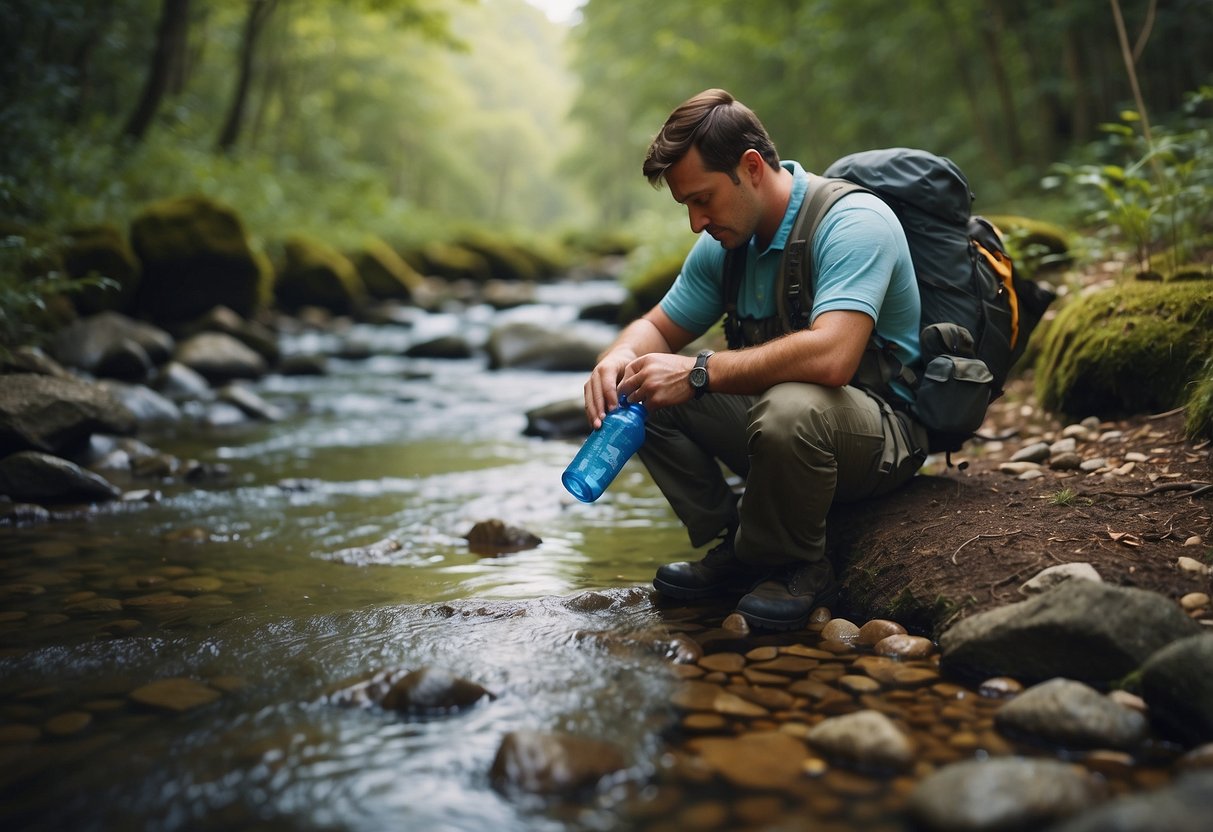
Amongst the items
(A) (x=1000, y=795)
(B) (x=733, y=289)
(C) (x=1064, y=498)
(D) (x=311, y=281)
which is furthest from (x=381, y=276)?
(A) (x=1000, y=795)

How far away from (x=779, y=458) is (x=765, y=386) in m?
0.27

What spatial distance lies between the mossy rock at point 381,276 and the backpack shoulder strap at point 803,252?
1340 cm

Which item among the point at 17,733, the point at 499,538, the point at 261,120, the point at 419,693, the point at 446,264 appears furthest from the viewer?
the point at 261,120

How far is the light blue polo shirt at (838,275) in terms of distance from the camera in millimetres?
2855

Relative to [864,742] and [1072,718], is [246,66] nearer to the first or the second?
[864,742]

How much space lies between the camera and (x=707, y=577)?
128 inches

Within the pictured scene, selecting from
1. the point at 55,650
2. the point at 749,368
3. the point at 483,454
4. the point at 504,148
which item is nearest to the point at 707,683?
the point at 749,368

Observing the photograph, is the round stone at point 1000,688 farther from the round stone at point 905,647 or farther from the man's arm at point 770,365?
the man's arm at point 770,365

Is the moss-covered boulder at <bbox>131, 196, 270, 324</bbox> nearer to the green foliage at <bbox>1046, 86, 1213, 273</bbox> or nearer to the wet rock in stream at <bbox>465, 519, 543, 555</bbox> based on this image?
the wet rock in stream at <bbox>465, 519, 543, 555</bbox>

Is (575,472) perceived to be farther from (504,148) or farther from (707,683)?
(504,148)

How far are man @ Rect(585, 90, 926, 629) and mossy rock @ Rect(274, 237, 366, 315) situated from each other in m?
11.1

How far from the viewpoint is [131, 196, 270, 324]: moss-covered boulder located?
972cm

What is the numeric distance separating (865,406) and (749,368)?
427 mm

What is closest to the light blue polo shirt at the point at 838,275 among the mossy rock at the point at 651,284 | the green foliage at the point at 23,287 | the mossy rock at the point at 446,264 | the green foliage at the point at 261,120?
the green foliage at the point at 23,287
